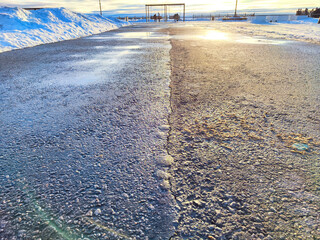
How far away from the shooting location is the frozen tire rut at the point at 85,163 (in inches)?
39.8

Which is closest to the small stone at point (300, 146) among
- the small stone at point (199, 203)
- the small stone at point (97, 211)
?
the small stone at point (199, 203)

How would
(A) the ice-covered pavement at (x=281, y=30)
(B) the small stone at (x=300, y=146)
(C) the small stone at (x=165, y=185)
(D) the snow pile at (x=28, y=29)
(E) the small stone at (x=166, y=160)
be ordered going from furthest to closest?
(A) the ice-covered pavement at (x=281, y=30) → (D) the snow pile at (x=28, y=29) → (B) the small stone at (x=300, y=146) → (E) the small stone at (x=166, y=160) → (C) the small stone at (x=165, y=185)

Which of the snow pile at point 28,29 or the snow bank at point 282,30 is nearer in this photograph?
the snow pile at point 28,29

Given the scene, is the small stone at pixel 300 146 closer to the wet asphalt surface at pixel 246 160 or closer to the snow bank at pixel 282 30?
the wet asphalt surface at pixel 246 160

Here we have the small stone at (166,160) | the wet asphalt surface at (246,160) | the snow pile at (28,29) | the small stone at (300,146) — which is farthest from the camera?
the snow pile at (28,29)

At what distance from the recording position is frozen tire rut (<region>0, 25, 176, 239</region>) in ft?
3.32

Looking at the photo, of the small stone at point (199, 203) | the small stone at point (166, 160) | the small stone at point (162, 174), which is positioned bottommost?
the small stone at point (199, 203)

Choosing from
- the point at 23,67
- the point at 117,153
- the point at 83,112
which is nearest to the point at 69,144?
the point at 117,153

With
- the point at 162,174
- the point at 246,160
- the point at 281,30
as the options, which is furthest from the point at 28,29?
the point at 281,30

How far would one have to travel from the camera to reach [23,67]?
14.6ft

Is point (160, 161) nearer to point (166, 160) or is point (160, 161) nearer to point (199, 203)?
point (166, 160)

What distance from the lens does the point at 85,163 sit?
4.71 ft

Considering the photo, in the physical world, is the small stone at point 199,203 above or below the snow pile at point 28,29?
below

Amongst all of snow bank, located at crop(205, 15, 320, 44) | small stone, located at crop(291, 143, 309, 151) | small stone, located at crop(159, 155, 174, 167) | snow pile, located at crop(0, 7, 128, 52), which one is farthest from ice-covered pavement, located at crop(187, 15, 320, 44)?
snow pile, located at crop(0, 7, 128, 52)
